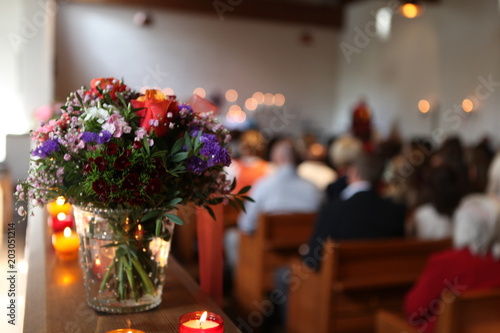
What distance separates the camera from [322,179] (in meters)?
6.40

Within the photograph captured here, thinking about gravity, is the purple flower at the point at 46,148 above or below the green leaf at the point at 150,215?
above

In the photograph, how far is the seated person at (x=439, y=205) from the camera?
3.68 meters

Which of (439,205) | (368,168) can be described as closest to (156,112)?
(368,168)

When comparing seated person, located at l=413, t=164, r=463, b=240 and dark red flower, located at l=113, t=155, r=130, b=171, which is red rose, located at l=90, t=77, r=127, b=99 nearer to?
dark red flower, located at l=113, t=155, r=130, b=171

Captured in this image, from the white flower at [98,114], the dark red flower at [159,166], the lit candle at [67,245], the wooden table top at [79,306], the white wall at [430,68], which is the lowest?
the wooden table top at [79,306]

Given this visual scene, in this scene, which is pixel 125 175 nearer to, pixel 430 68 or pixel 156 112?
pixel 156 112

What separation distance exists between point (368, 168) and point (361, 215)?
288mm

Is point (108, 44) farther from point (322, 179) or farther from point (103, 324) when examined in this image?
point (103, 324)

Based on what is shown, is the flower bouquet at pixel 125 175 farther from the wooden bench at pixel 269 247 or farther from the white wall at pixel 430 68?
the white wall at pixel 430 68

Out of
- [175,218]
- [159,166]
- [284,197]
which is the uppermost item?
[159,166]

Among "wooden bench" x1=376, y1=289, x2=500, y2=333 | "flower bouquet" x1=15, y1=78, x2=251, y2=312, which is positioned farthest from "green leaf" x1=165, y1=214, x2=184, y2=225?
"wooden bench" x1=376, y1=289, x2=500, y2=333

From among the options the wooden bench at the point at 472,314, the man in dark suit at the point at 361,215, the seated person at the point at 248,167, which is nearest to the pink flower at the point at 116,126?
the wooden bench at the point at 472,314

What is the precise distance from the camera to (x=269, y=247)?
409cm

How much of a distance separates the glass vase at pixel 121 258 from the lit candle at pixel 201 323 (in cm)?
25
